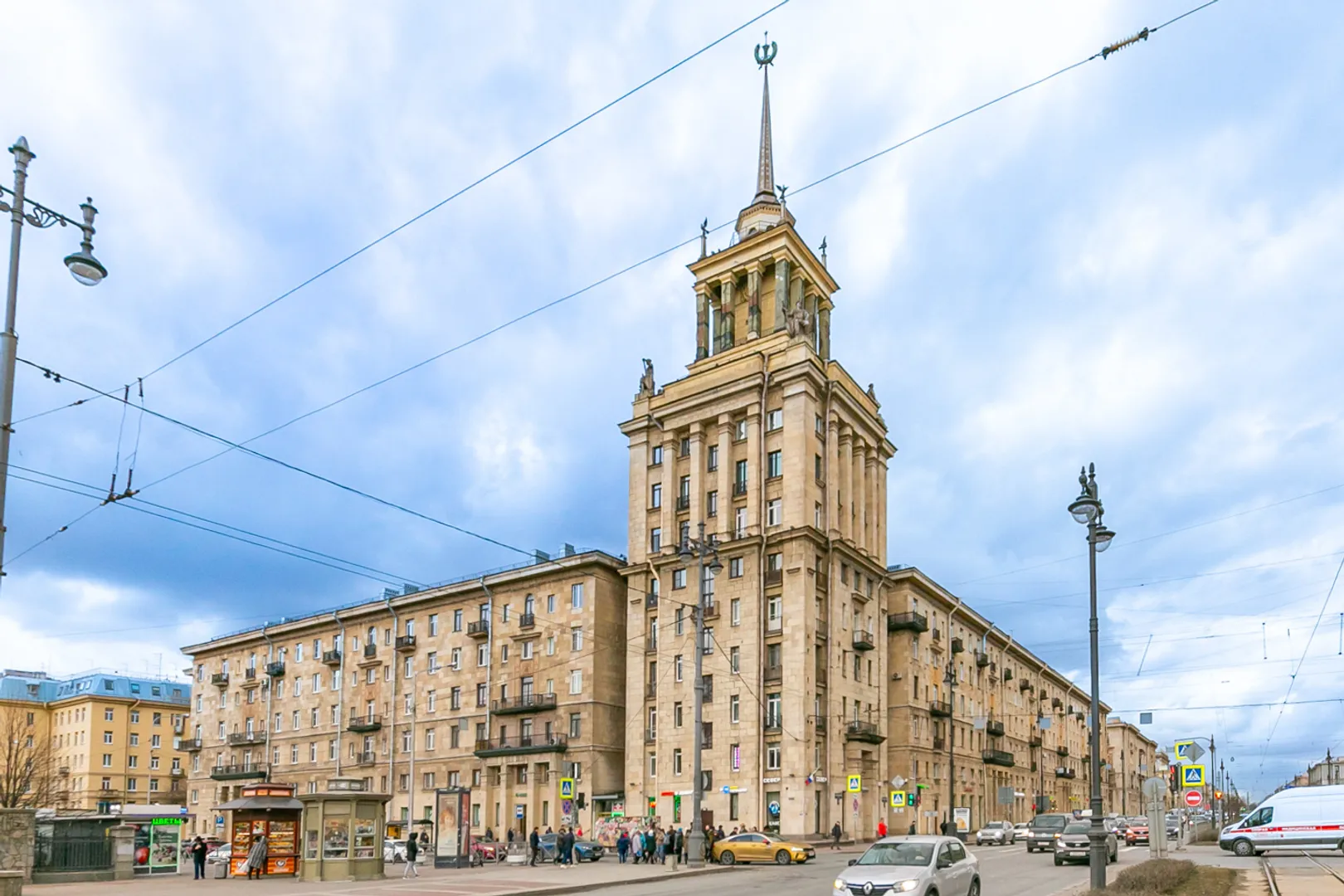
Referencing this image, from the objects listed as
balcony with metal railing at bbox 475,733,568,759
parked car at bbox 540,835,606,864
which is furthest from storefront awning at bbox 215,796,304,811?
balcony with metal railing at bbox 475,733,568,759

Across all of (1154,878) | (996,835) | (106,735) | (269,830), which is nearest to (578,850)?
(269,830)

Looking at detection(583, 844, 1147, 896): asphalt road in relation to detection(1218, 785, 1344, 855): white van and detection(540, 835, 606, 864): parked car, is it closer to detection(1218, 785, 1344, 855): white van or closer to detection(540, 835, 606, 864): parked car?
detection(1218, 785, 1344, 855): white van

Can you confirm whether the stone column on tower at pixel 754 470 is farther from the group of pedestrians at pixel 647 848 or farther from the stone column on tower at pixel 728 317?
the group of pedestrians at pixel 647 848

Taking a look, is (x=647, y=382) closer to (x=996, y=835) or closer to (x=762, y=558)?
(x=762, y=558)

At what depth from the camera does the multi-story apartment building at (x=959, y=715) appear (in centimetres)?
6706

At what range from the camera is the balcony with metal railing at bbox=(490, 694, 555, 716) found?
65.3 m

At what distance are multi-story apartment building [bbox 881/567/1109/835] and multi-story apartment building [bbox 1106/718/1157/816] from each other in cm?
3291

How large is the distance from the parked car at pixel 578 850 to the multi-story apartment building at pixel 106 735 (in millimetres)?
75757

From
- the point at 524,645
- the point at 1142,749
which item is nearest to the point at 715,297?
the point at 524,645

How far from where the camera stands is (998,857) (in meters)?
42.7

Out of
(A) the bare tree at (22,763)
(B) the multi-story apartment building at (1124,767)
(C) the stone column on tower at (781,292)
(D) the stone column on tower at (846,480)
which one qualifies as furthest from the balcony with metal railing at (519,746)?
(B) the multi-story apartment building at (1124,767)

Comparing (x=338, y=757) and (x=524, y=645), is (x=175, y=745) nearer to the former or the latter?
(x=338, y=757)

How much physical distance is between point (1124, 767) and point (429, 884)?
133 m

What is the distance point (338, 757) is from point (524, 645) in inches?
759
